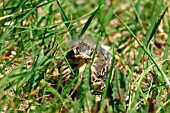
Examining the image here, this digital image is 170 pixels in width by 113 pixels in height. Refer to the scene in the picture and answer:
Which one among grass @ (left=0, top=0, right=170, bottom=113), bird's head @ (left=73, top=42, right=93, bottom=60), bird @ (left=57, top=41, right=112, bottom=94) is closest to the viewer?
grass @ (left=0, top=0, right=170, bottom=113)

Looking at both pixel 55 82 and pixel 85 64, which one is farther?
pixel 85 64

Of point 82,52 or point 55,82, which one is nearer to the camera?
point 55,82

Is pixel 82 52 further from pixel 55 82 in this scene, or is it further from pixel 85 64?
pixel 55 82

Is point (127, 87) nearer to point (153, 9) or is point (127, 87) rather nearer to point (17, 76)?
point (17, 76)

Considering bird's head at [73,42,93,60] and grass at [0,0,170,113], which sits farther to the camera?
bird's head at [73,42,93,60]

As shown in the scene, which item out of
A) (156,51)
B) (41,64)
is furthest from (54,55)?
(156,51)

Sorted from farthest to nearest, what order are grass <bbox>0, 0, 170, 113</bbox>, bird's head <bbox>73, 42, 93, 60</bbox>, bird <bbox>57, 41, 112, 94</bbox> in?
bird's head <bbox>73, 42, 93, 60</bbox> → bird <bbox>57, 41, 112, 94</bbox> → grass <bbox>0, 0, 170, 113</bbox>

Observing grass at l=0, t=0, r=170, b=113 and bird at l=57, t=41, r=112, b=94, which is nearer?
grass at l=0, t=0, r=170, b=113

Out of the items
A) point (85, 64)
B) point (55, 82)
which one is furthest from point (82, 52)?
point (55, 82)

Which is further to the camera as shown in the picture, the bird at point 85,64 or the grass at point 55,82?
the bird at point 85,64

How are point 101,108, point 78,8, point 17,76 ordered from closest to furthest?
point 101,108
point 17,76
point 78,8

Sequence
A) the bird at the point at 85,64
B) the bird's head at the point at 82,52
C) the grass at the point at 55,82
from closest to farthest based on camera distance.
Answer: the grass at the point at 55,82 → the bird at the point at 85,64 → the bird's head at the point at 82,52
